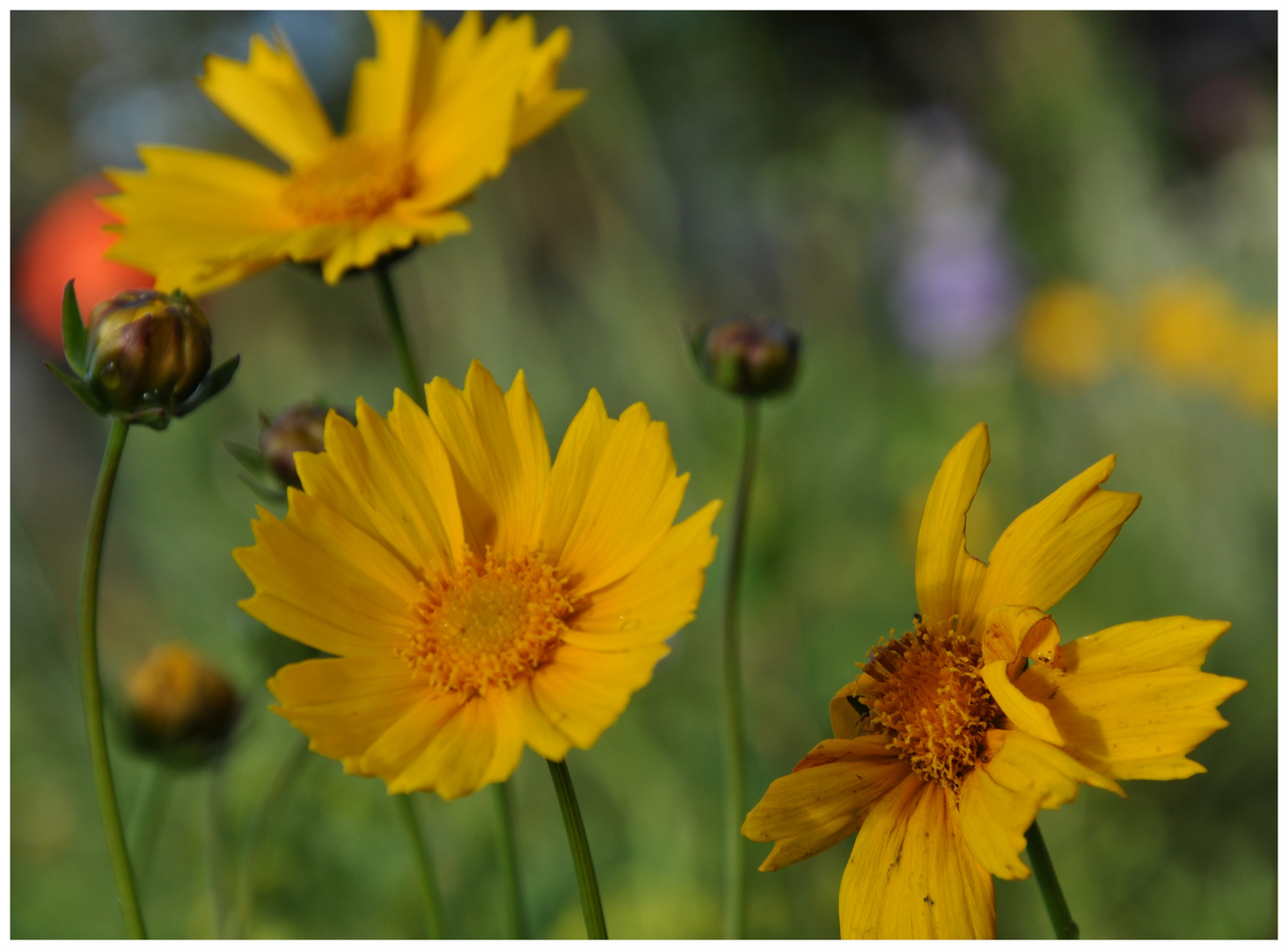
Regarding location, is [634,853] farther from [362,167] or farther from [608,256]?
[608,256]

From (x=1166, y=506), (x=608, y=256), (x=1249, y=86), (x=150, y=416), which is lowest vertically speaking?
(x=1166, y=506)

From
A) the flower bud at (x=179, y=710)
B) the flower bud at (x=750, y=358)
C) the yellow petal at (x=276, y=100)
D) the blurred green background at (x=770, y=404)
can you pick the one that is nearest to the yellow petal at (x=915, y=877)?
the flower bud at (x=750, y=358)

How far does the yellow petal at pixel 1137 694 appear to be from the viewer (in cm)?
38

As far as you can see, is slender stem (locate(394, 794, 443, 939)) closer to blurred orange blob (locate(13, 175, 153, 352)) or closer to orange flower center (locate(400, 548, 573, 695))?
orange flower center (locate(400, 548, 573, 695))

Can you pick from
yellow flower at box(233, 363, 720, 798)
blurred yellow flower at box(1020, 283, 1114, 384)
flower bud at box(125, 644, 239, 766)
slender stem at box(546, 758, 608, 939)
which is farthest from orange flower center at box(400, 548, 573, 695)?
blurred yellow flower at box(1020, 283, 1114, 384)

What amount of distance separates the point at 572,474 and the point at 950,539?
18 centimetres

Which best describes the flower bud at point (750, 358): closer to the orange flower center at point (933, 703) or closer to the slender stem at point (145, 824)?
the orange flower center at point (933, 703)

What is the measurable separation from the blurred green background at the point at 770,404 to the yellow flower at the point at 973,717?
0.45 m

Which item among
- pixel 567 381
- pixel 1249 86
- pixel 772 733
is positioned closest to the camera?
pixel 772 733

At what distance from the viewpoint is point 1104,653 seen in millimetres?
411

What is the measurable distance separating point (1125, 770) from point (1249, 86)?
8.66 ft

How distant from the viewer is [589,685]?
16.5 inches

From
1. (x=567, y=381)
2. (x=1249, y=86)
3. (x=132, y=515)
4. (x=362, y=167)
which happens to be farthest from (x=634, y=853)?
(x=1249, y=86)

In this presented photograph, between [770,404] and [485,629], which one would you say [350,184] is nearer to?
[485,629]
